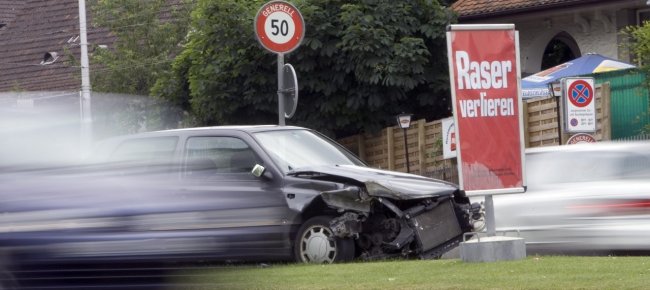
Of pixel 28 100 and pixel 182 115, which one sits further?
pixel 182 115

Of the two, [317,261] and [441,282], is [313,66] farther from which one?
[441,282]

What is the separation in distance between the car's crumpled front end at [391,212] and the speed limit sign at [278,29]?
130 inches

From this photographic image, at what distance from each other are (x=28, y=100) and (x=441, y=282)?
3.84 metres

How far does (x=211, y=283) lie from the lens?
234 inches

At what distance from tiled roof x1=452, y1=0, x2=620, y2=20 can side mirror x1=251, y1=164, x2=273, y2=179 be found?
15.7m

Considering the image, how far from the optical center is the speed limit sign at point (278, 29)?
1608 centimetres

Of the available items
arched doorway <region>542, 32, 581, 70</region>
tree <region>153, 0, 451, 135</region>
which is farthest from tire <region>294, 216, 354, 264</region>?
arched doorway <region>542, 32, 581, 70</region>

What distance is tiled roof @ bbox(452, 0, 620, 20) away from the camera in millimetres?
27312

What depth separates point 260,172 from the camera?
1278 cm

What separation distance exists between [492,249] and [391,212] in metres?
1.53

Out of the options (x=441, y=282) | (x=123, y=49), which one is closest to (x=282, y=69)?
(x=441, y=282)

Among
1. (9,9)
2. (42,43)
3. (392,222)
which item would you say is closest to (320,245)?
(392,222)

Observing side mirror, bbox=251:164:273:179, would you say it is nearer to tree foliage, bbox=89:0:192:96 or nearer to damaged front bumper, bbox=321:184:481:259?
damaged front bumper, bbox=321:184:481:259

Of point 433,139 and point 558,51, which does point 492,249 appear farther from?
point 558,51
